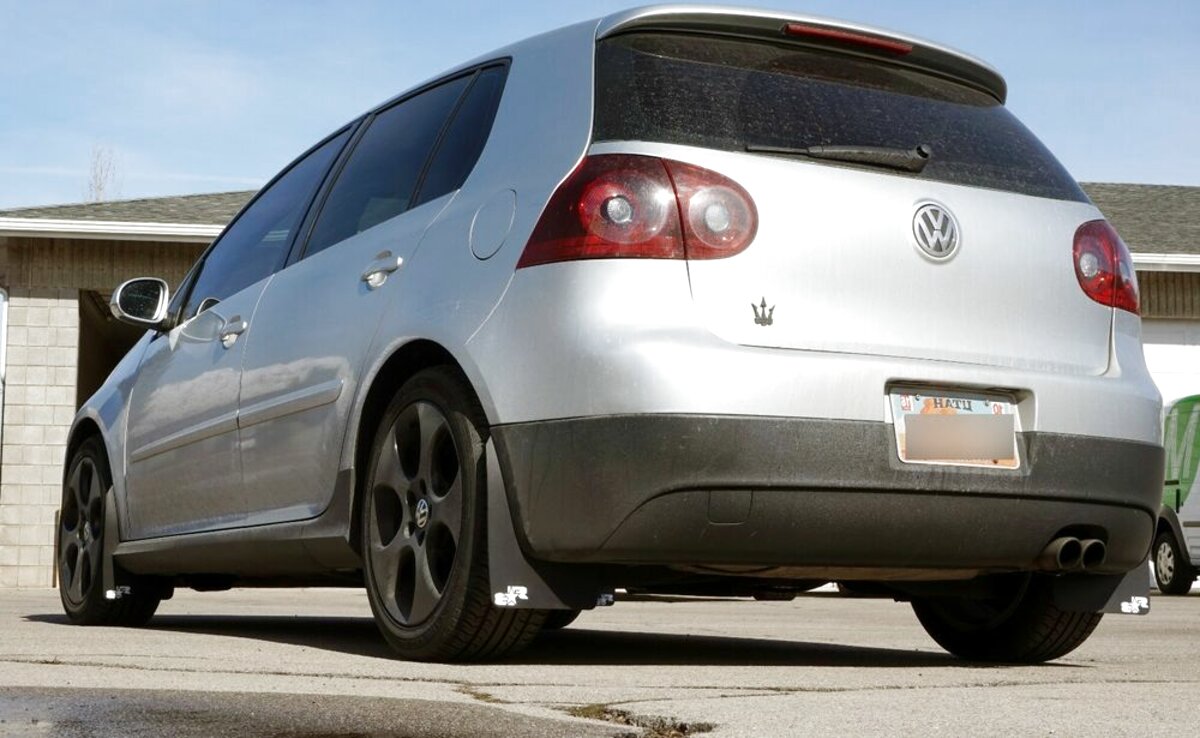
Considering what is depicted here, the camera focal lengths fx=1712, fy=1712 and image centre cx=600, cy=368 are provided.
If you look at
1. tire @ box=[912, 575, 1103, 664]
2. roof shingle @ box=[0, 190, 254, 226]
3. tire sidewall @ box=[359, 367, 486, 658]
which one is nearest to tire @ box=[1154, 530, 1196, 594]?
roof shingle @ box=[0, 190, 254, 226]

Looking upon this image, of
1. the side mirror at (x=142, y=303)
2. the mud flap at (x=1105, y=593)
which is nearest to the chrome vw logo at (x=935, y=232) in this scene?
the mud flap at (x=1105, y=593)

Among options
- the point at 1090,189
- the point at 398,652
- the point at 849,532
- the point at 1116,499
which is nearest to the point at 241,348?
the point at 398,652

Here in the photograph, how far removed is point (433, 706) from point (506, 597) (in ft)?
2.70

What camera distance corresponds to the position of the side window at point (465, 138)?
15.4 ft

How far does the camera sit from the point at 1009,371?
4.29 m

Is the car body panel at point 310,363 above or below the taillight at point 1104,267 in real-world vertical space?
below

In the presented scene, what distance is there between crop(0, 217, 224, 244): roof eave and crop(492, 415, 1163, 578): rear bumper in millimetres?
13847

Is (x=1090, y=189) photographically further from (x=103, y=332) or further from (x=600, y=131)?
(x=600, y=131)

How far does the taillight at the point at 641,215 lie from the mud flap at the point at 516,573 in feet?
1.80

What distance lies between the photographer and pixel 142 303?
6.57m

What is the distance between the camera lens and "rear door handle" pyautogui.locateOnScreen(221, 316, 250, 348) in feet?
18.5

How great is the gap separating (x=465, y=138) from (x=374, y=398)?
2.53 ft

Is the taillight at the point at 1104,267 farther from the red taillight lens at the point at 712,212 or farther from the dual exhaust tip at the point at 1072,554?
the red taillight lens at the point at 712,212

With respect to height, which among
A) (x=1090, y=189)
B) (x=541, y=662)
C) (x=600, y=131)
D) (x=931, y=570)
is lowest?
(x=541, y=662)
